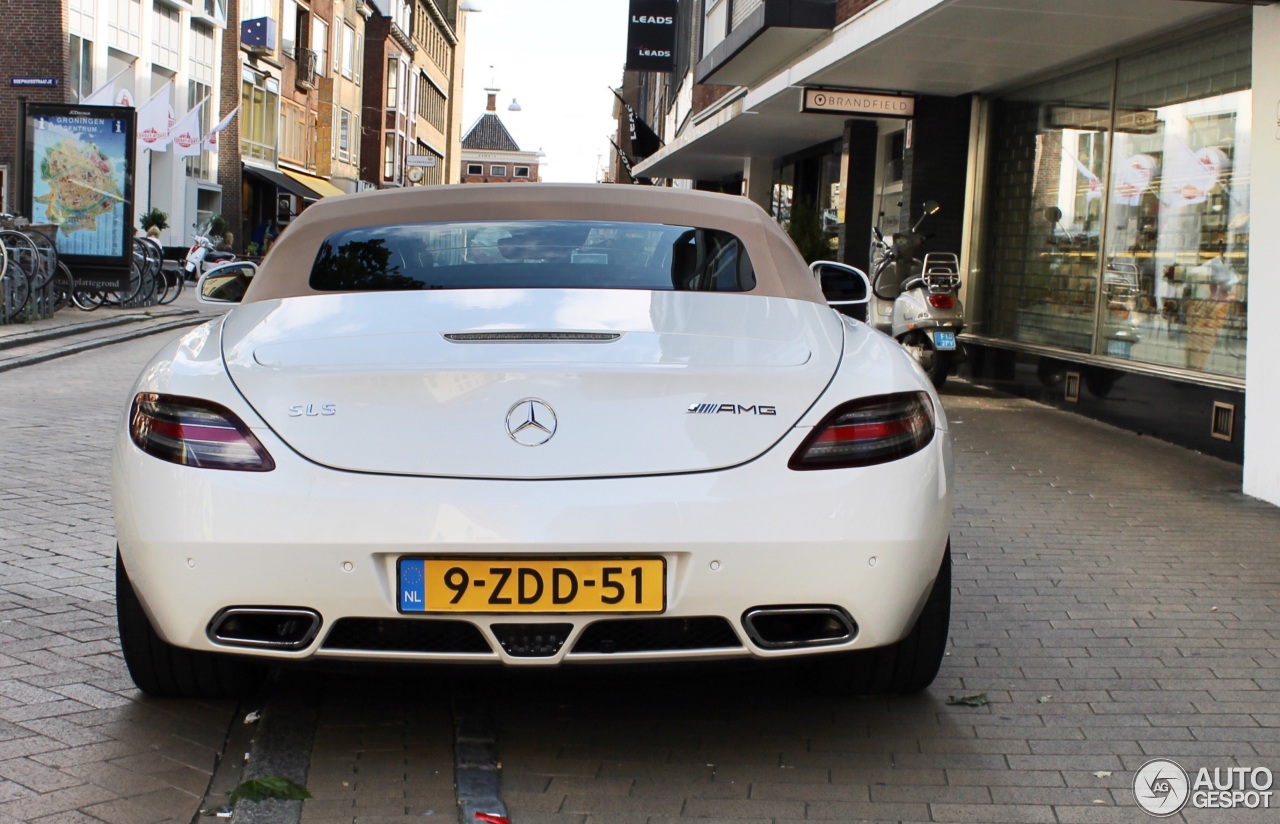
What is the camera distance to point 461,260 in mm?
4027

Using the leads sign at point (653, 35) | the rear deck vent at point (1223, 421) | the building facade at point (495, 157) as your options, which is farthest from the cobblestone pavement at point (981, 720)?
the building facade at point (495, 157)

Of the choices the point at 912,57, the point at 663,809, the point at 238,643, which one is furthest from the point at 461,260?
the point at 912,57

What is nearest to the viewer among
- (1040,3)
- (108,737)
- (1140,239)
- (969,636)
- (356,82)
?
(108,737)

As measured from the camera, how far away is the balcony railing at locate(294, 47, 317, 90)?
5262cm

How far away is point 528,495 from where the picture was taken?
303cm

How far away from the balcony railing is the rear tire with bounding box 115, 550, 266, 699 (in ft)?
167

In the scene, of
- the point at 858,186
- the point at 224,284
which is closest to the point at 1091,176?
the point at 858,186

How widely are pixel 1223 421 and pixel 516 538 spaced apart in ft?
23.5

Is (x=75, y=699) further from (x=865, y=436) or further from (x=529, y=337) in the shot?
(x=865, y=436)

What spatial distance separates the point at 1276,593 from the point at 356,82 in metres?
64.0

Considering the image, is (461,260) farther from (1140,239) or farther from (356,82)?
(356,82)

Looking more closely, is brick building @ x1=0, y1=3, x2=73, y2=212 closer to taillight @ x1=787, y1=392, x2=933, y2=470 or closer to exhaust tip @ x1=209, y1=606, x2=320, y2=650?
exhaust tip @ x1=209, y1=606, x2=320, y2=650

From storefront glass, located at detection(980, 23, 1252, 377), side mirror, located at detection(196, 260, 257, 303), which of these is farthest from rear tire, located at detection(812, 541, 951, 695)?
storefront glass, located at detection(980, 23, 1252, 377)

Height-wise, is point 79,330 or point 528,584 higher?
point 528,584
